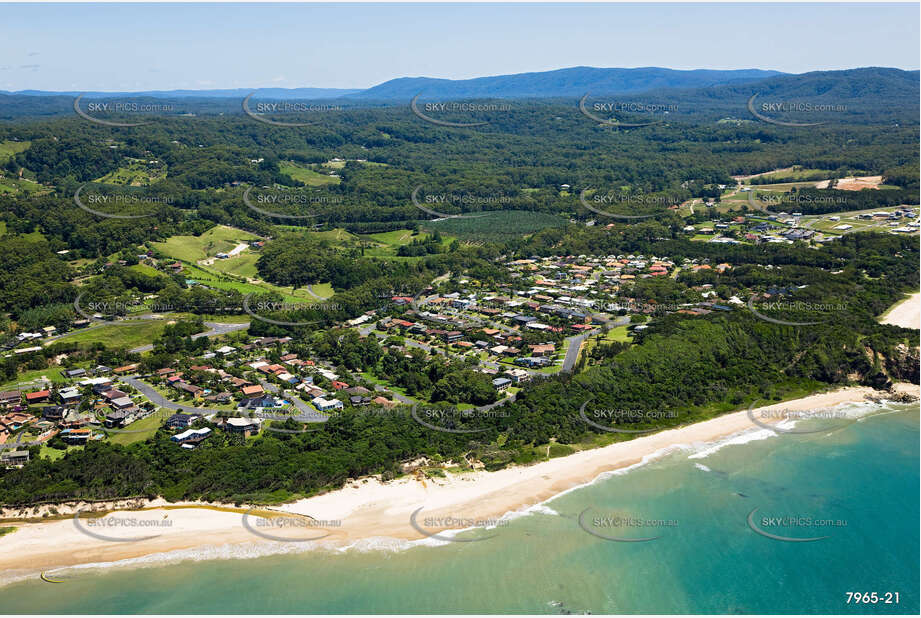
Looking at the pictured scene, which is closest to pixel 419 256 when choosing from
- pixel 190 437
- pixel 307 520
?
pixel 190 437

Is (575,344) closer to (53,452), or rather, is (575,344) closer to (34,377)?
(53,452)

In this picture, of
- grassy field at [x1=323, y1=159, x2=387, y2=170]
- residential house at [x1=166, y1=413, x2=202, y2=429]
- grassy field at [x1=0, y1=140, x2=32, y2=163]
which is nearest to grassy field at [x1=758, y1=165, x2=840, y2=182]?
grassy field at [x1=323, y1=159, x2=387, y2=170]

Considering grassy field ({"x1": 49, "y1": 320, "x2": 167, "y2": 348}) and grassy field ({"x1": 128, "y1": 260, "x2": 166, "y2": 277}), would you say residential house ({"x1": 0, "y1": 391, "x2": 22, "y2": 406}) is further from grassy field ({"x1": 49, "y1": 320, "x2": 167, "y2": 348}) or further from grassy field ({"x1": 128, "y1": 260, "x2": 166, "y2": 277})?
grassy field ({"x1": 128, "y1": 260, "x2": 166, "y2": 277})

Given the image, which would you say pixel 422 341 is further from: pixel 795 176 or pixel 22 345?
pixel 795 176

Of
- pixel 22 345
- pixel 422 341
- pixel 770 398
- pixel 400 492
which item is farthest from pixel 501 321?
pixel 22 345

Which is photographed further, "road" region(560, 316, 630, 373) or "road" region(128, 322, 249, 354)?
"road" region(128, 322, 249, 354)

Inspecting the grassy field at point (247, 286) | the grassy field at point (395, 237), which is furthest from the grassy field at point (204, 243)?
the grassy field at point (395, 237)

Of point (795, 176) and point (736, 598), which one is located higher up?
point (795, 176)
